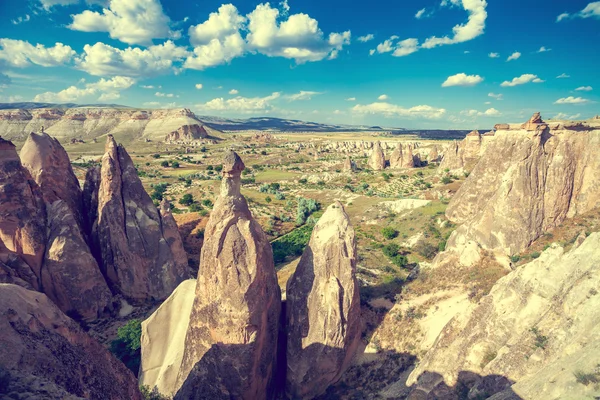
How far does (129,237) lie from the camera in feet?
78.8

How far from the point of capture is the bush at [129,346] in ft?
62.8

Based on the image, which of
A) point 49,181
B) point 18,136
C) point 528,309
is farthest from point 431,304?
point 18,136

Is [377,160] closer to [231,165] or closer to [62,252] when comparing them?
[62,252]

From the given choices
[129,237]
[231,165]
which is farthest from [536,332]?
[129,237]

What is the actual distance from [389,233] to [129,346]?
93.8ft

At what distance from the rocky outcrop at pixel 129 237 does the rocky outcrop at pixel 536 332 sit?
19.1m

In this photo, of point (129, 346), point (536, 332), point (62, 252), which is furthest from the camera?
point (62, 252)

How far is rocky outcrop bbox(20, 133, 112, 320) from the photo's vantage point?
2064 cm

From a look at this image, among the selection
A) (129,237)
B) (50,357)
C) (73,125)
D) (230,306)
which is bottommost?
(129,237)

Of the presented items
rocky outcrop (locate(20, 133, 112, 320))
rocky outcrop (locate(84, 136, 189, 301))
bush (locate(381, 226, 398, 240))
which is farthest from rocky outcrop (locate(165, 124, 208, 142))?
rocky outcrop (locate(84, 136, 189, 301))

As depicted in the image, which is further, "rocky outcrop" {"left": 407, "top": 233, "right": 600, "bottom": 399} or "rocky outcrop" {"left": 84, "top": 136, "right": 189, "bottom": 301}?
"rocky outcrop" {"left": 84, "top": 136, "right": 189, "bottom": 301}

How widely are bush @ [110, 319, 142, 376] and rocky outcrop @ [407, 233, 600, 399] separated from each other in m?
15.5

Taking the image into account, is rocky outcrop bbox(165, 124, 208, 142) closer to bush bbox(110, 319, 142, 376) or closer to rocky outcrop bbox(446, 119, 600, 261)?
bush bbox(110, 319, 142, 376)

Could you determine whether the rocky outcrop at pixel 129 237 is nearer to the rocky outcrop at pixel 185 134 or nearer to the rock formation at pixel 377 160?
the rock formation at pixel 377 160
